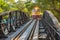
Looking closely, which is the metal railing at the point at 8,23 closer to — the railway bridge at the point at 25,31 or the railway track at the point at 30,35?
the railway bridge at the point at 25,31

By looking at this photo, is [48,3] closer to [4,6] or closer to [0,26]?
[4,6]

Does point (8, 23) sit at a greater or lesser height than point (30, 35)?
greater

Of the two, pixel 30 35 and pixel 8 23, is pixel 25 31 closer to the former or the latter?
pixel 8 23

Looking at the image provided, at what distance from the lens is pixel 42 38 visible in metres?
10.2

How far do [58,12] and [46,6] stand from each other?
5381 mm

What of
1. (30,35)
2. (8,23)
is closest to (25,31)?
(8,23)

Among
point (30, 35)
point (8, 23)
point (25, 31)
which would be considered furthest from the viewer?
point (25, 31)

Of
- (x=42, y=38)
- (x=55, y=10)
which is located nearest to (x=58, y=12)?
(x=55, y=10)

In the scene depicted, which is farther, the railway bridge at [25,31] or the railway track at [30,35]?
the railway track at [30,35]

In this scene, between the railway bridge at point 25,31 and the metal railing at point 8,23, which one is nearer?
the railway bridge at point 25,31

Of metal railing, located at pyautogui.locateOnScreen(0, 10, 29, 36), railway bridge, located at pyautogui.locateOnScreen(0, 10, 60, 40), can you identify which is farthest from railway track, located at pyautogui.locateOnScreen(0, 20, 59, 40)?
metal railing, located at pyautogui.locateOnScreen(0, 10, 29, 36)

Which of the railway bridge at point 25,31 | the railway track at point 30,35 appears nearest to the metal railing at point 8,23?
the railway bridge at point 25,31

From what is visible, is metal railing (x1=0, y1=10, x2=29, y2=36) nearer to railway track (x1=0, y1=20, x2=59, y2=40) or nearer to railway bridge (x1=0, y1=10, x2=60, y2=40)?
railway bridge (x1=0, y1=10, x2=60, y2=40)

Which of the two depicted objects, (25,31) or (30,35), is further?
(25,31)
